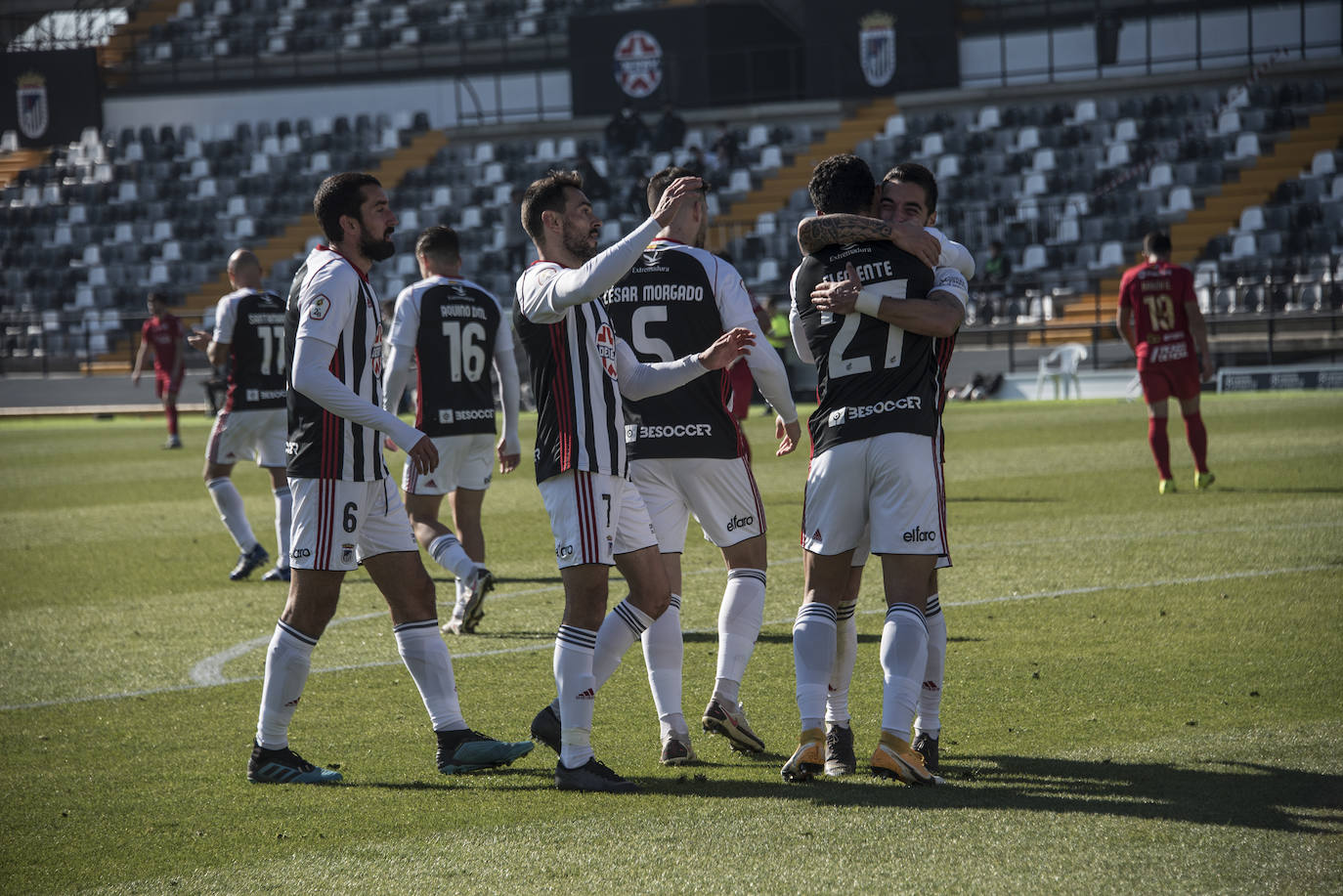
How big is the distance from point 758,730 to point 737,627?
461 millimetres

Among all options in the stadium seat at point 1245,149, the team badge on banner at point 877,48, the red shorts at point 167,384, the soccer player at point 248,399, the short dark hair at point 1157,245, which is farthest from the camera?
the team badge on banner at point 877,48

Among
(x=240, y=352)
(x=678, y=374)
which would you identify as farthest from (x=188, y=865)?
(x=240, y=352)

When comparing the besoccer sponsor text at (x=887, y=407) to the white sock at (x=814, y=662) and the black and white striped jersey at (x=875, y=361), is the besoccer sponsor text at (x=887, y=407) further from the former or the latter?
the white sock at (x=814, y=662)

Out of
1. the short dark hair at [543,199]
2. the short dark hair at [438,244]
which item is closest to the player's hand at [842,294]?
the short dark hair at [543,199]

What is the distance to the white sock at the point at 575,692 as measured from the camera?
4.90 m

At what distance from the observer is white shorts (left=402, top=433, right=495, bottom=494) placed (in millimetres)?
8430

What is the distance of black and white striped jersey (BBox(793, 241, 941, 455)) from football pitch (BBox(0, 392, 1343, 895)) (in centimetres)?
117

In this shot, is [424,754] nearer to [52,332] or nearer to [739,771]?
[739,771]

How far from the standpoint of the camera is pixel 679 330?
5.59m

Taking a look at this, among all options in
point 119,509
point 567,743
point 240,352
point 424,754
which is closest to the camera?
point 567,743

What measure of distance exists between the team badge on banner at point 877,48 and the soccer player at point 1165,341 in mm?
23702

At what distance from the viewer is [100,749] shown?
572 centimetres

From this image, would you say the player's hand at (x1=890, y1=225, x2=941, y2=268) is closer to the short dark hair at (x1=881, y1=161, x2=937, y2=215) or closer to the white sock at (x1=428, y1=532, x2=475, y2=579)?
the short dark hair at (x1=881, y1=161, x2=937, y2=215)

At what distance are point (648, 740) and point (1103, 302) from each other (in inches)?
936
